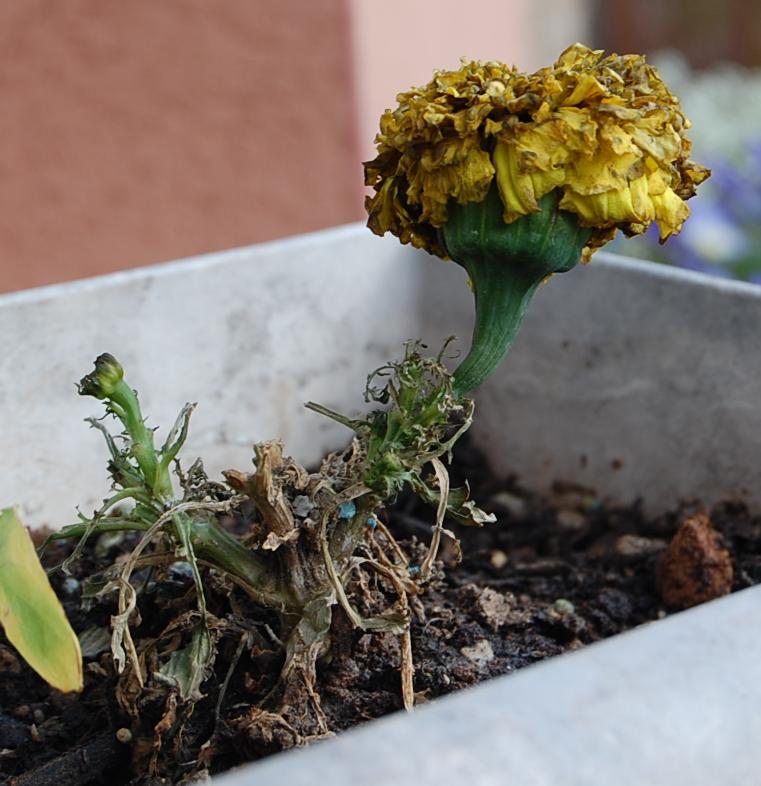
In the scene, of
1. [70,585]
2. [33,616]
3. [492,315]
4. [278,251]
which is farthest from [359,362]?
[33,616]

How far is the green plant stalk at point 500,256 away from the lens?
2.31 feet

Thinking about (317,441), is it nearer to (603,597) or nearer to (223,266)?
(223,266)

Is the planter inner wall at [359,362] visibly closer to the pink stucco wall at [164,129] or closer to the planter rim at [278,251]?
the planter rim at [278,251]

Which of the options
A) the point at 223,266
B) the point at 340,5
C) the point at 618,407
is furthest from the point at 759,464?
the point at 340,5

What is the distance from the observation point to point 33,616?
62 centimetres

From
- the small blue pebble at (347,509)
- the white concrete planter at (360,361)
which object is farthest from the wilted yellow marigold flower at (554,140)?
the white concrete planter at (360,361)

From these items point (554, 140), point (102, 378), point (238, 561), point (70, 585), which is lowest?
point (70, 585)

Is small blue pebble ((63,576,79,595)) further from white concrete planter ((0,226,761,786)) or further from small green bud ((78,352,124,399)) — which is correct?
small green bud ((78,352,124,399))

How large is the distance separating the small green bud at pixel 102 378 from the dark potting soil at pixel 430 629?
18cm

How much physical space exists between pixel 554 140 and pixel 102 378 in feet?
0.94

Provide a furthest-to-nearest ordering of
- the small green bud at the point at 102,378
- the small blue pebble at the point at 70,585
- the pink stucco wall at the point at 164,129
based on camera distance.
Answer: the pink stucco wall at the point at 164,129 → the small blue pebble at the point at 70,585 → the small green bud at the point at 102,378

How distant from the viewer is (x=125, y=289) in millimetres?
1075

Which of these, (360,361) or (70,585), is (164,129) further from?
(70,585)

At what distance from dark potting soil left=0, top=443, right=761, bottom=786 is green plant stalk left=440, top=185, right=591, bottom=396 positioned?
193mm
